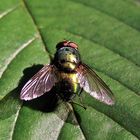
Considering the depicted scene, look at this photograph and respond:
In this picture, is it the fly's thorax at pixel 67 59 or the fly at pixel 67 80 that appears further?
the fly's thorax at pixel 67 59

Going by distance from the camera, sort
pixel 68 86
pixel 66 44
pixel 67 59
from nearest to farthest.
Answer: pixel 68 86
pixel 67 59
pixel 66 44

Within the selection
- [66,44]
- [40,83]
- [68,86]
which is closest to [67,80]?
[68,86]

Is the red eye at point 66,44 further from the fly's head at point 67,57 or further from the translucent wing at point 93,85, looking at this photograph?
the translucent wing at point 93,85

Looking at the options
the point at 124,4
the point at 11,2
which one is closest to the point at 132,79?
the point at 124,4

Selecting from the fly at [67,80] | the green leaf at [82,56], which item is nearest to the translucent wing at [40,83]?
the fly at [67,80]

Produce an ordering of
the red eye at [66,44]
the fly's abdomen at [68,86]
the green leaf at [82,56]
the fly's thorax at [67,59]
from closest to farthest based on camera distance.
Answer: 1. the green leaf at [82,56]
2. the fly's abdomen at [68,86]
3. the fly's thorax at [67,59]
4. the red eye at [66,44]

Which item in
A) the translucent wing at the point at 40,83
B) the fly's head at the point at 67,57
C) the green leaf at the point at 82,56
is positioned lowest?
the green leaf at the point at 82,56

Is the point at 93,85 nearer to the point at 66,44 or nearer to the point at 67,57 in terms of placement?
the point at 67,57
